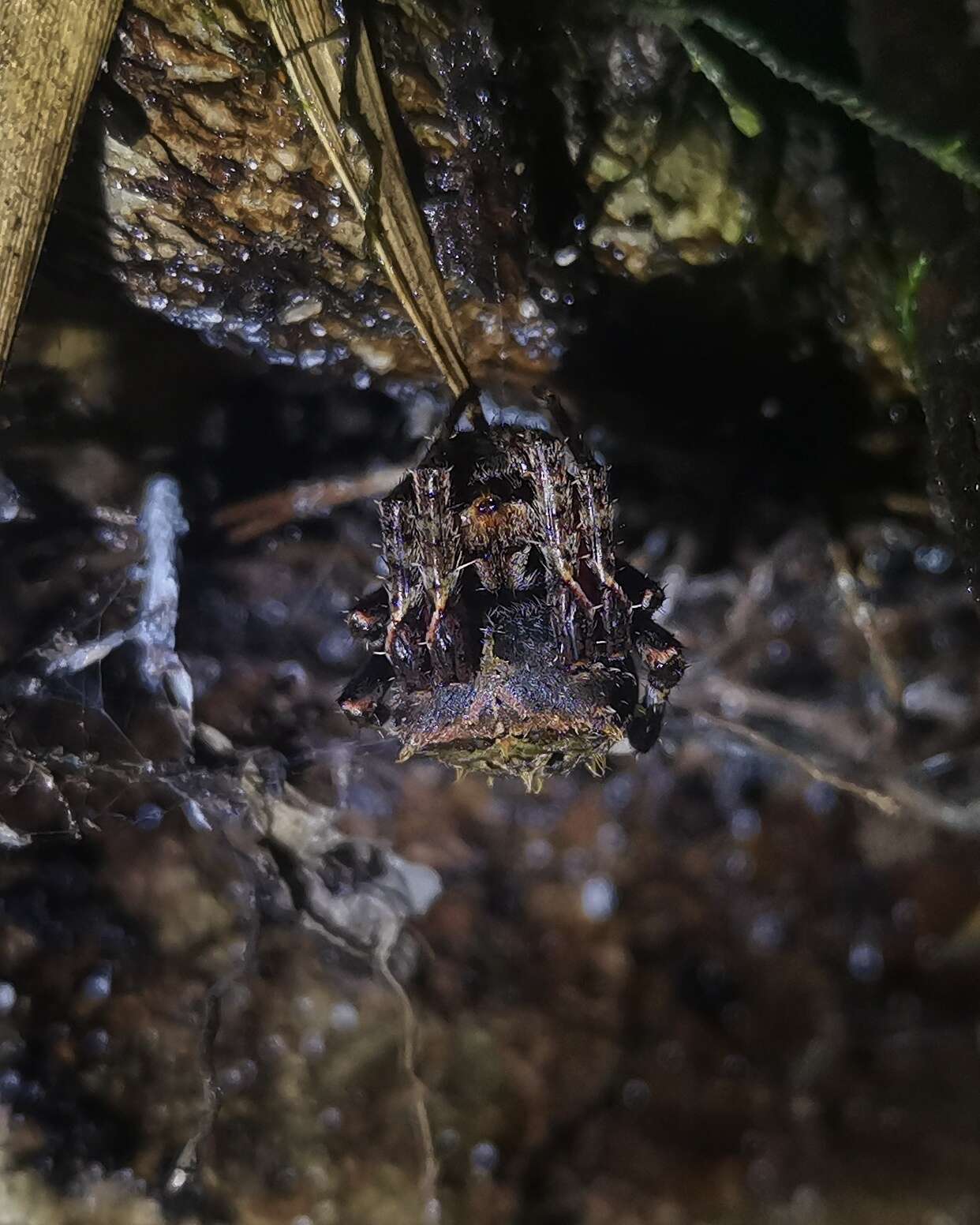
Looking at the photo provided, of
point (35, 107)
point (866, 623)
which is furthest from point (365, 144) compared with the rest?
point (866, 623)

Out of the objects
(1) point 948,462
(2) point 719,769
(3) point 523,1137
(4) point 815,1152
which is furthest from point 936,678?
(3) point 523,1137

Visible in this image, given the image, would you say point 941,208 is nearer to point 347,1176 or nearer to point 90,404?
point 90,404

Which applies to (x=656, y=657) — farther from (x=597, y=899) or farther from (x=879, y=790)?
(x=879, y=790)

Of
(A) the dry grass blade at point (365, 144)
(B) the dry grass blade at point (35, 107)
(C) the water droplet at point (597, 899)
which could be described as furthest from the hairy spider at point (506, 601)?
(C) the water droplet at point (597, 899)

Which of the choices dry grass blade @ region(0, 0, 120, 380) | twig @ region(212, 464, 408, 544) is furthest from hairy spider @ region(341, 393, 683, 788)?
dry grass blade @ region(0, 0, 120, 380)

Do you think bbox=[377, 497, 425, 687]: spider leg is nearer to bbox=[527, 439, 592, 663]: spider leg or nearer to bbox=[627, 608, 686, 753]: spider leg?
bbox=[527, 439, 592, 663]: spider leg

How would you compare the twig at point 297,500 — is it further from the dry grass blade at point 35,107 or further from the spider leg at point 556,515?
the dry grass blade at point 35,107

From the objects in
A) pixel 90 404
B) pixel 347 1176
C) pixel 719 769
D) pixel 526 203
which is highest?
pixel 526 203

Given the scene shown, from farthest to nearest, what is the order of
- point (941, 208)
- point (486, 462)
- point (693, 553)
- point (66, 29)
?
point (693, 553), point (486, 462), point (941, 208), point (66, 29)
